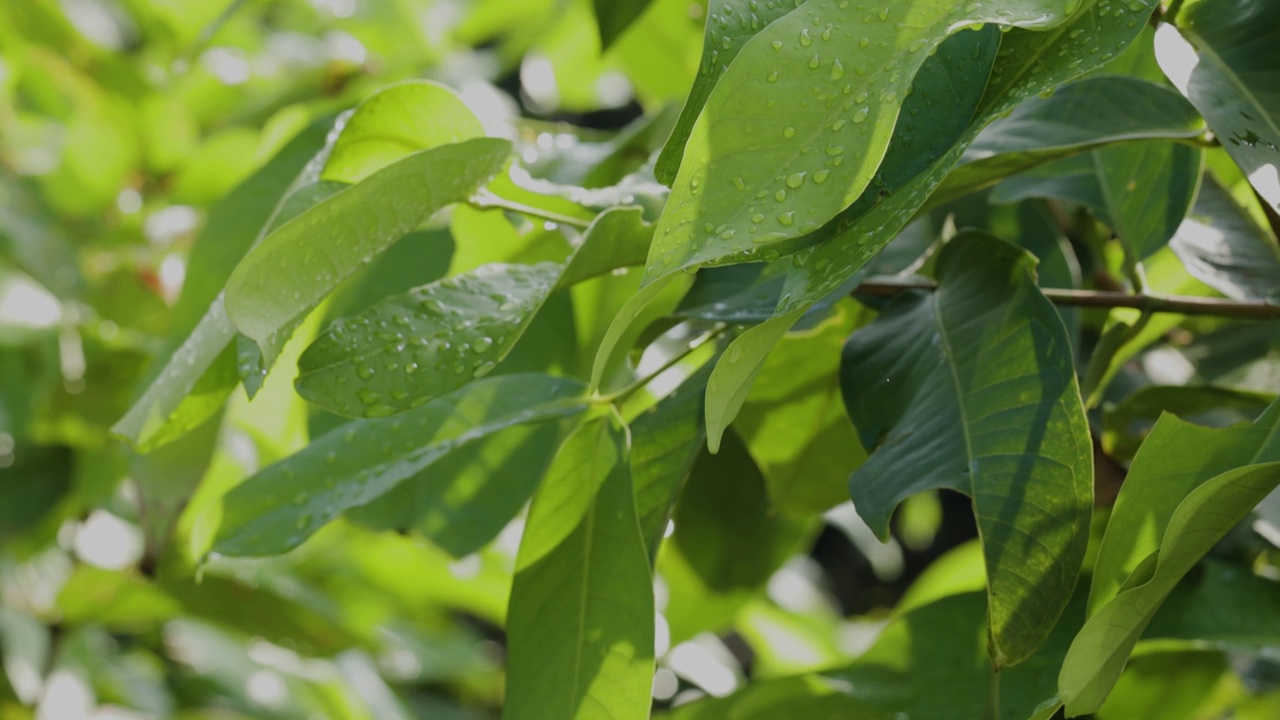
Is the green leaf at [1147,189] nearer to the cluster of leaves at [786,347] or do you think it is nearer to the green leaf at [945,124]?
the cluster of leaves at [786,347]

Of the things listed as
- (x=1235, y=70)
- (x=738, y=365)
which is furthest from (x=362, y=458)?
(x=1235, y=70)

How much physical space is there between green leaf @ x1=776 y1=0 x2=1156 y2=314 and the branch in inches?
4.3

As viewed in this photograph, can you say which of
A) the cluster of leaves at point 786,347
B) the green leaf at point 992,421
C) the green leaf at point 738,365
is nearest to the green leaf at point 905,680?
the cluster of leaves at point 786,347

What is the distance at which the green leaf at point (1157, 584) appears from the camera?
0.27 metres

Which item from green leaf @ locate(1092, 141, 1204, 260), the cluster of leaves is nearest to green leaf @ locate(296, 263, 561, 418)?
the cluster of leaves

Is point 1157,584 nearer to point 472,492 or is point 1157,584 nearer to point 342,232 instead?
point 342,232

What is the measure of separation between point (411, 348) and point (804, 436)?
22cm

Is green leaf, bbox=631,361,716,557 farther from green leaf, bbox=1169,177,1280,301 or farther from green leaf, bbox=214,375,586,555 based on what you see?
green leaf, bbox=1169,177,1280,301

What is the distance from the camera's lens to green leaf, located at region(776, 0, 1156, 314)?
0.85 ft

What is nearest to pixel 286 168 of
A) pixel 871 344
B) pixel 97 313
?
pixel 871 344

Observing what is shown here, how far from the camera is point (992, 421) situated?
338mm

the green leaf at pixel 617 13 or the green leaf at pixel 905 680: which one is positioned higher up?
the green leaf at pixel 617 13

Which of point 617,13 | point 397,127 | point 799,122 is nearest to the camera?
point 799,122

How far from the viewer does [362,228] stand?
1.01 feet
